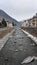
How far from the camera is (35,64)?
11.2m

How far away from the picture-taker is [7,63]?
1189 cm

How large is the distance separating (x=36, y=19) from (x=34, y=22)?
3.65 meters

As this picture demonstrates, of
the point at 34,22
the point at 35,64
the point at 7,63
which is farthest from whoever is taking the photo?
the point at 34,22

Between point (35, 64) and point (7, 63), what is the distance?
1862mm

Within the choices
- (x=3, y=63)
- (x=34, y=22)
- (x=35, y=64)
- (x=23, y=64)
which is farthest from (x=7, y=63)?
(x=34, y=22)

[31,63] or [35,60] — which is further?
[35,60]

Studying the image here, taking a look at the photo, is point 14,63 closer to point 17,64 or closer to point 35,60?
point 17,64

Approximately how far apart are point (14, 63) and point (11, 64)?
1.16 feet

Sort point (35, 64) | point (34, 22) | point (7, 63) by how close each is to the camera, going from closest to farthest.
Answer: point (35, 64) < point (7, 63) < point (34, 22)

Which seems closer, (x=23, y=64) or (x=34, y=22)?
(x=23, y=64)

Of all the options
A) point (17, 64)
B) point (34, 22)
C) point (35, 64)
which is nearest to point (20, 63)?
point (17, 64)

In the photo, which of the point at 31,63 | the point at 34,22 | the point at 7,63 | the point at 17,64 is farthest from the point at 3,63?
the point at 34,22

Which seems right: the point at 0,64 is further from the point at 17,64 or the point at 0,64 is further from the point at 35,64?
the point at 35,64

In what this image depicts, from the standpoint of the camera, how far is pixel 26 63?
457 inches
